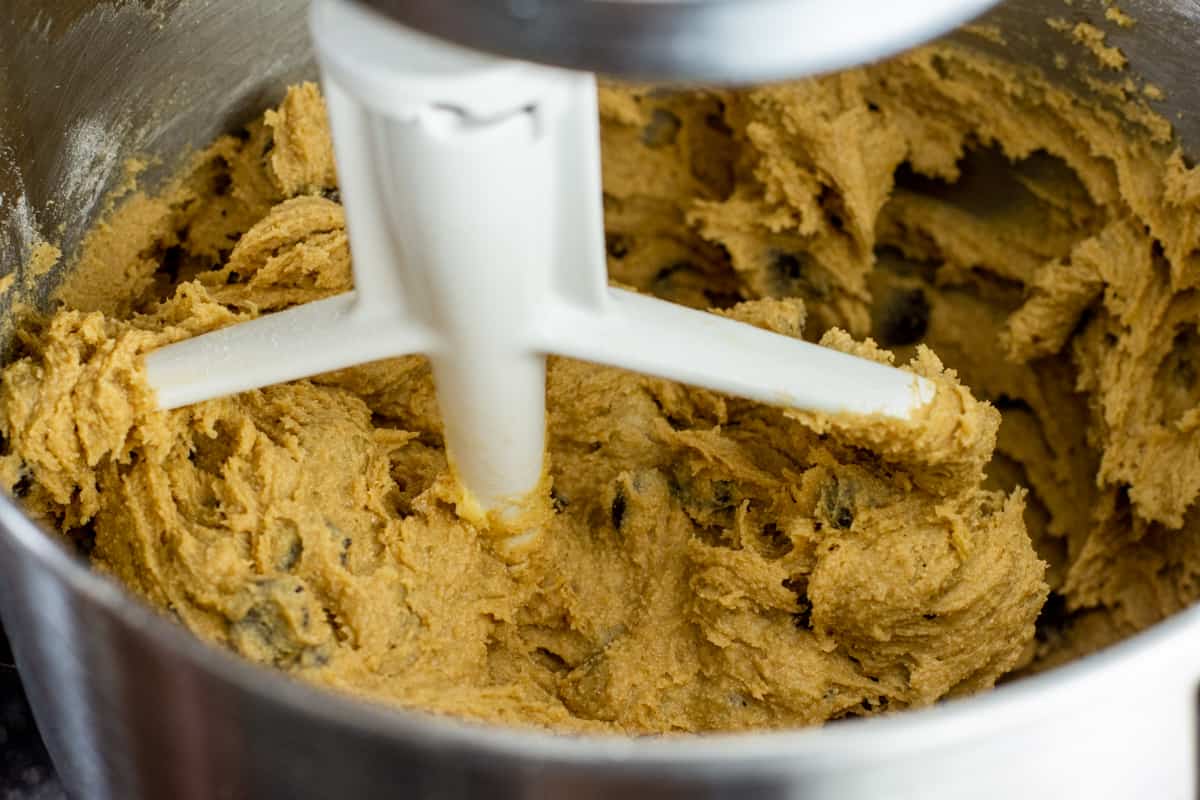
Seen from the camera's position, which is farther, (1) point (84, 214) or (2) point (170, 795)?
(1) point (84, 214)

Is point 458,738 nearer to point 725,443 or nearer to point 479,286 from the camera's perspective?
point 479,286

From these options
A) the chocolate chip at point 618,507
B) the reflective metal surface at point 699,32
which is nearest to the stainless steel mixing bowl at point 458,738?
the reflective metal surface at point 699,32

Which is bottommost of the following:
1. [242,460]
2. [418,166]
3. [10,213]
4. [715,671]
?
[715,671]

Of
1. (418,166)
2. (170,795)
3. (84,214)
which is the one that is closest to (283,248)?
(84,214)

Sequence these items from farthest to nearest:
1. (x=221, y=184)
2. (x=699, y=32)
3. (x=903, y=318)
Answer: (x=903, y=318) → (x=221, y=184) → (x=699, y=32)

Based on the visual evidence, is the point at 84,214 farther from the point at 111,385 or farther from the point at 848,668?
the point at 848,668

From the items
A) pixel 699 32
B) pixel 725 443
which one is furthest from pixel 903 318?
pixel 699 32

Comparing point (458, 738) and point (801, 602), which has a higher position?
point (458, 738)

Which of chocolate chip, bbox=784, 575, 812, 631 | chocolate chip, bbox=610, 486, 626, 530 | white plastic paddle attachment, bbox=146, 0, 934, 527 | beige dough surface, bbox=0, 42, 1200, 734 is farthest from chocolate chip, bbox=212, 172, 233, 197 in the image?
chocolate chip, bbox=784, 575, 812, 631
